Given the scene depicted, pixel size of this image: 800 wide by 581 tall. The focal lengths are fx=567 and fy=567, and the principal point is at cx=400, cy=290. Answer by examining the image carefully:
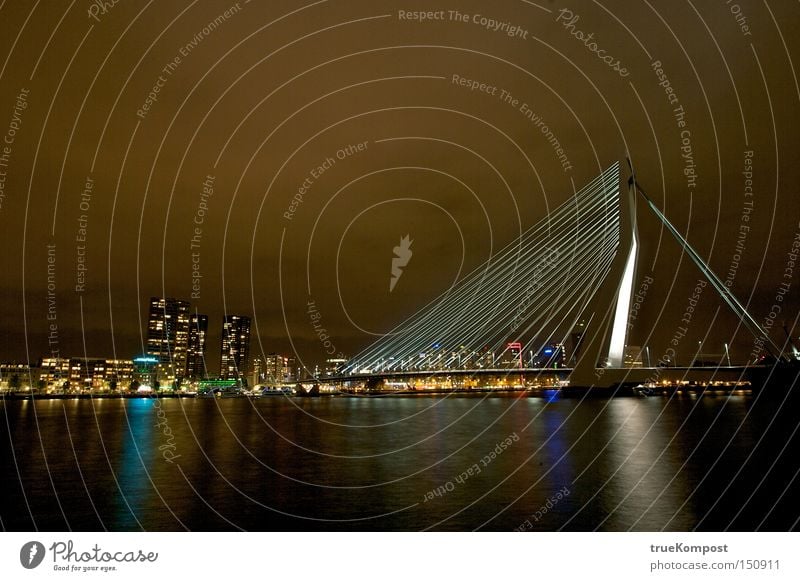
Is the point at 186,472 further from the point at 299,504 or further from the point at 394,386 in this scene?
the point at 394,386

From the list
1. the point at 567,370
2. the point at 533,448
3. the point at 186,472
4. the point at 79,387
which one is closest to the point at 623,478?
the point at 533,448

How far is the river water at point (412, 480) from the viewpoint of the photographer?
10.6 m

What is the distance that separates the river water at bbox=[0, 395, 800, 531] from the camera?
10.6 metres
